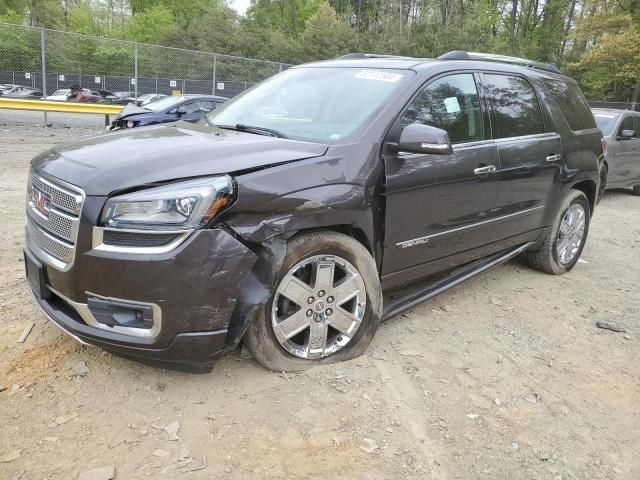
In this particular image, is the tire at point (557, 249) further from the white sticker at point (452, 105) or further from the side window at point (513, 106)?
the white sticker at point (452, 105)

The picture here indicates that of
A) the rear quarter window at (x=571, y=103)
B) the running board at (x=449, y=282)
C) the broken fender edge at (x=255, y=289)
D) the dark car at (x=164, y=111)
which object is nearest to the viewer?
the broken fender edge at (x=255, y=289)

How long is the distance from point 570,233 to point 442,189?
92.6 inches

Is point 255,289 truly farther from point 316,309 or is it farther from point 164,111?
point 164,111

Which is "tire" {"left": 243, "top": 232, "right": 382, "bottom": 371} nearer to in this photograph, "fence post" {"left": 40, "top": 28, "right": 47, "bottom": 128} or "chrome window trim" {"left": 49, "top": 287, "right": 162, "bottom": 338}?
"chrome window trim" {"left": 49, "top": 287, "right": 162, "bottom": 338}

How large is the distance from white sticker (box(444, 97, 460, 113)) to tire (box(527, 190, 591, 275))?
5.85 feet

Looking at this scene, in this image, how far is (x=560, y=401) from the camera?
3.08 meters

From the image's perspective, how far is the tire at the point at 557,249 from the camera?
5016mm

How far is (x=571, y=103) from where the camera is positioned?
17.0 ft

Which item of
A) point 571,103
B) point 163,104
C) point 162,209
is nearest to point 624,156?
point 571,103

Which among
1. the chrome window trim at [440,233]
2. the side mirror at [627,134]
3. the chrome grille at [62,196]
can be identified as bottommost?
the chrome window trim at [440,233]

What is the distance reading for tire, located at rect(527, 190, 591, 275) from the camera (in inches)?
197

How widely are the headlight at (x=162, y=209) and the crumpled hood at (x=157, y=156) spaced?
62 mm

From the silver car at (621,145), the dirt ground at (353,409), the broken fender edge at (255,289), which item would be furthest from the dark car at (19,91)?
Answer: the broken fender edge at (255,289)

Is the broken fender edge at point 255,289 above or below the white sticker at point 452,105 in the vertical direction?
below
